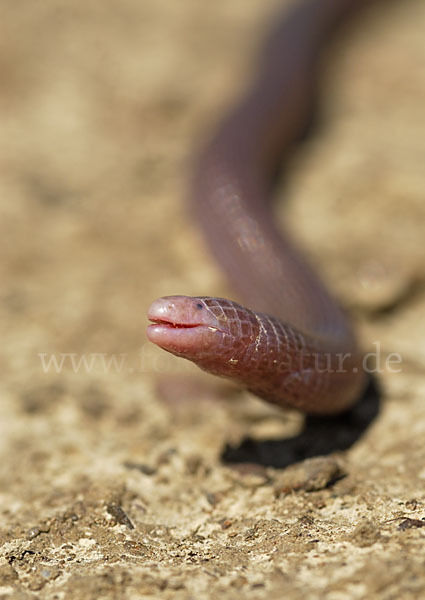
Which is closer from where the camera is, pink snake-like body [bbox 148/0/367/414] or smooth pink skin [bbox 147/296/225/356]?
smooth pink skin [bbox 147/296/225/356]

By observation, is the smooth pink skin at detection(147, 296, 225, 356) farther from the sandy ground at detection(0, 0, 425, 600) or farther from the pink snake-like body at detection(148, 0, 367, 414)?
the sandy ground at detection(0, 0, 425, 600)

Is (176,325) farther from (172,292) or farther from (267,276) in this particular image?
(172,292)

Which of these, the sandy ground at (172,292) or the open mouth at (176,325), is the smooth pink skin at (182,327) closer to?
the open mouth at (176,325)

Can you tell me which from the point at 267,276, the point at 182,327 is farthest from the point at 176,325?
the point at 267,276

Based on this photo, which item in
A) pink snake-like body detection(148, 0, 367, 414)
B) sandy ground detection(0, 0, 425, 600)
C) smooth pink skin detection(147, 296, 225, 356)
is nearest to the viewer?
sandy ground detection(0, 0, 425, 600)

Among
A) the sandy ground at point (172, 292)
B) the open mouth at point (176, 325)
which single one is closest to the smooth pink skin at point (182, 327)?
the open mouth at point (176, 325)

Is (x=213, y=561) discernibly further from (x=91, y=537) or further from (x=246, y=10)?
(x=246, y=10)

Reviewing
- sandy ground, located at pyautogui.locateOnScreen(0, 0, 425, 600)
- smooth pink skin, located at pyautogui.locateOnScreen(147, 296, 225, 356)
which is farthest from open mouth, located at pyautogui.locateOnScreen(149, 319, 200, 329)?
sandy ground, located at pyautogui.locateOnScreen(0, 0, 425, 600)
